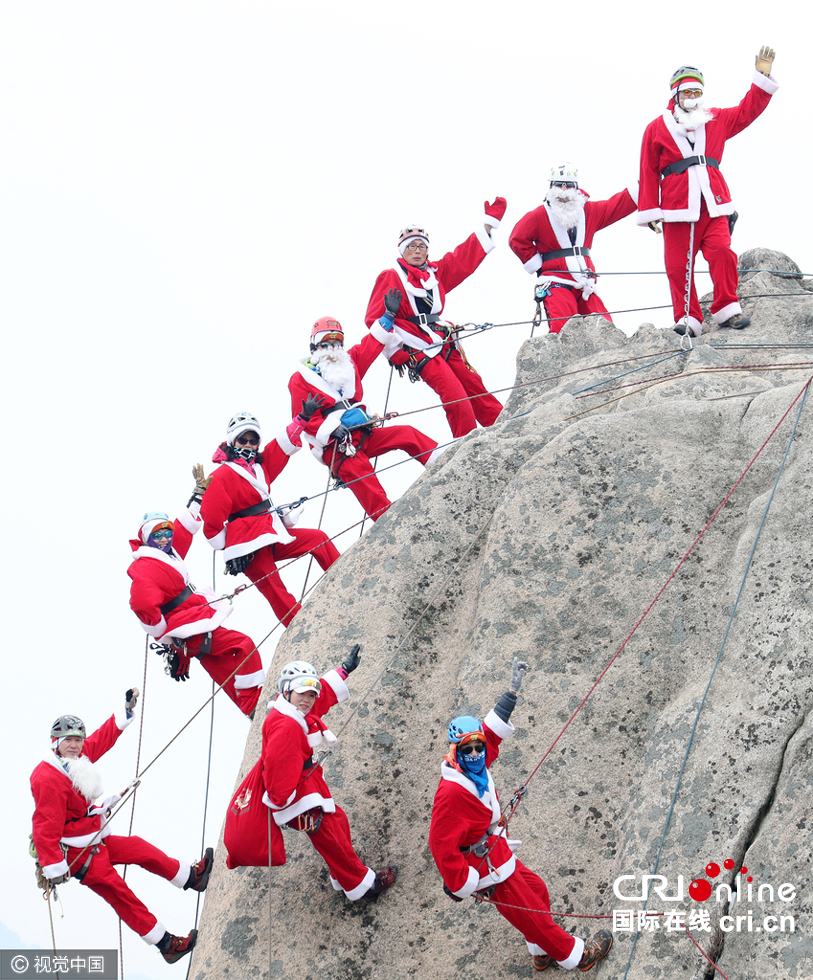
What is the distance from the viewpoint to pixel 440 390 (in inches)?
483

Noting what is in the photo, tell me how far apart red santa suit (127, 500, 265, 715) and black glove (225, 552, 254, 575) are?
15.9 inches

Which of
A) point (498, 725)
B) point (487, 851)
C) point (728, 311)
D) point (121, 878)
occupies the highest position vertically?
point (728, 311)

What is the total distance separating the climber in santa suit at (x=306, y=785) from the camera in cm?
702

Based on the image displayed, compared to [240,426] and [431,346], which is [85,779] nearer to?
[240,426]

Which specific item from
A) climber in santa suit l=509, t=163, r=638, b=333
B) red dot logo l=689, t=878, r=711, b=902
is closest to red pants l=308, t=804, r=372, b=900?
red dot logo l=689, t=878, r=711, b=902

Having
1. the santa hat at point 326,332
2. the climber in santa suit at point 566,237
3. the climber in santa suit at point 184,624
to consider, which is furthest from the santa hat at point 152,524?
the climber in santa suit at point 566,237

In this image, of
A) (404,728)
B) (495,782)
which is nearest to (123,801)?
(404,728)

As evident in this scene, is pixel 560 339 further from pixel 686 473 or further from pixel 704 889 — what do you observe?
pixel 704 889

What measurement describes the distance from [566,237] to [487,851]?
812 cm

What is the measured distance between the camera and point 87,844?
910 cm

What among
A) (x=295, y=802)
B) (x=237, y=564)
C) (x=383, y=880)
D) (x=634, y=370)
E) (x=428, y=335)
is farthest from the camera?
(x=428, y=335)

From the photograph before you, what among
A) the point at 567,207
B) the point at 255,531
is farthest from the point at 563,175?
the point at 255,531

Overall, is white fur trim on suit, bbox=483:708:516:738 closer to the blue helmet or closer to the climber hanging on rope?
the blue helmet

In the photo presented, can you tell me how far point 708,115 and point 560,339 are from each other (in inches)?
104
